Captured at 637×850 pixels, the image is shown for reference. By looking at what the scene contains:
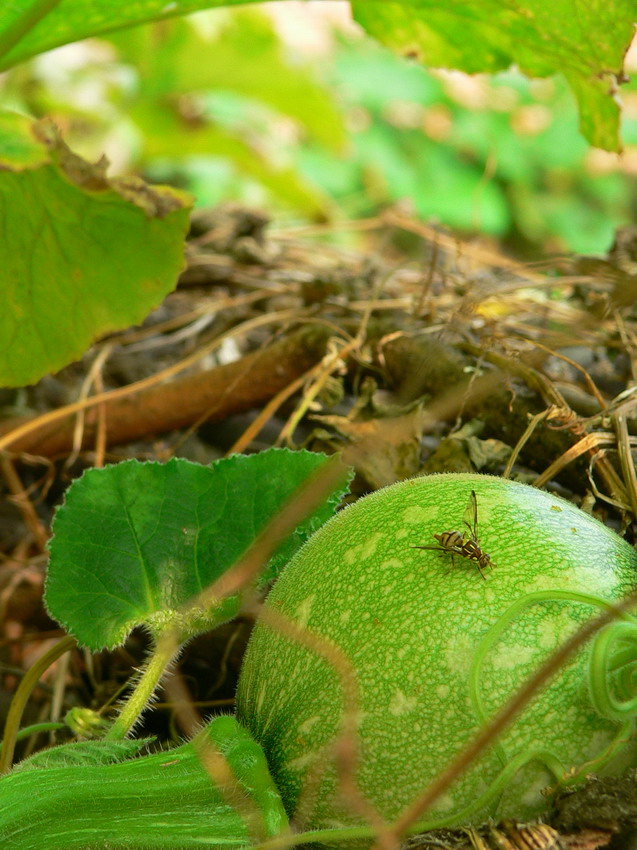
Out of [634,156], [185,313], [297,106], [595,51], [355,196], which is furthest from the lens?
[634,156]

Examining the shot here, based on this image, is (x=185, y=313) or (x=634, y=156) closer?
(x=185, y=313)

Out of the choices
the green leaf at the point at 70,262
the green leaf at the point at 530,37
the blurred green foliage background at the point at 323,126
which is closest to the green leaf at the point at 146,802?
the green leaf at the point at 70,262

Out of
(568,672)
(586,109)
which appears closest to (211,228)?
(586,109)

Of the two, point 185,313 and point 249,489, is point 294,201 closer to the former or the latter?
point 185,313

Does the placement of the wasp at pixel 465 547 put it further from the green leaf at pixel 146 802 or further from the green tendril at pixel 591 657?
the green leaf at pixel 146 802

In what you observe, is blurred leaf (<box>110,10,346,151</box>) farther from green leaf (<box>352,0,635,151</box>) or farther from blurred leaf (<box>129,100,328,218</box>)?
green leaf (<box>352,0,635,151</box>)

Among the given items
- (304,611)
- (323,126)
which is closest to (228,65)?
(323,126)

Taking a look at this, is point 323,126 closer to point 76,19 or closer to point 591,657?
point 76,19
